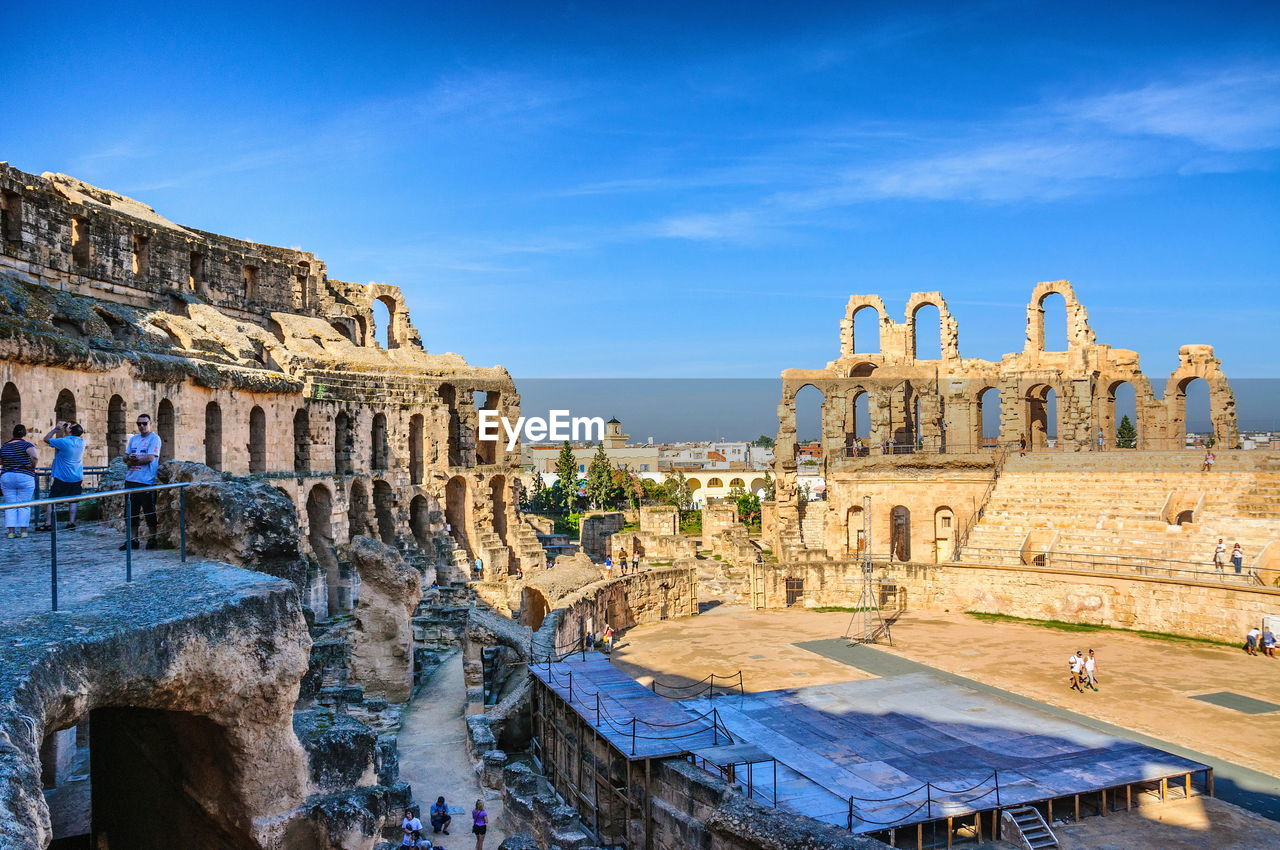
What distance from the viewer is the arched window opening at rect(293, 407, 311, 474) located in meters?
24.5

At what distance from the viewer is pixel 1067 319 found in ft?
122

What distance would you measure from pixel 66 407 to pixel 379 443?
547 inches

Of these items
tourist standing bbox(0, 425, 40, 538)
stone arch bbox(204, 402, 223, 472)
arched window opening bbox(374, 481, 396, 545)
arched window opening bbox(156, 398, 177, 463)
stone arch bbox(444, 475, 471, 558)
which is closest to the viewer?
tourist standing bbox(0, 425, 40, 538)

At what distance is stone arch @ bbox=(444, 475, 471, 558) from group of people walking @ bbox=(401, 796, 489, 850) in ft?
67.6

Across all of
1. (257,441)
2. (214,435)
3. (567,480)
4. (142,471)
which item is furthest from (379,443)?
(567,480)

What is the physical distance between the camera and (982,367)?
37719mm

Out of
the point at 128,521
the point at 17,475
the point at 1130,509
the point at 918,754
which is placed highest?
the point at 17,475

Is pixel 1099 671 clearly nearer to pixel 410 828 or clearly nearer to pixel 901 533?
pixel 410 828

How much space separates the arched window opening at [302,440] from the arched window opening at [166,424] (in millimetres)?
6179

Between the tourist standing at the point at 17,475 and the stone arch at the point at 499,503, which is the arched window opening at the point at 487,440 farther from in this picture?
the tourist standing at the point at 17,475

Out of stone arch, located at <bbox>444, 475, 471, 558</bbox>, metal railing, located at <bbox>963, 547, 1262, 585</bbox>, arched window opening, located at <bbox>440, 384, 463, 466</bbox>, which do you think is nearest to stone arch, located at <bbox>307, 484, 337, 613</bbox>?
stone arch, located at <bbox>444, 475, 471, 558</bbox>

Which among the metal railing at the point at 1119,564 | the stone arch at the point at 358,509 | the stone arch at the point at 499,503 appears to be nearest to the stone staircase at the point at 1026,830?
the metal railing at the point at 1119,564

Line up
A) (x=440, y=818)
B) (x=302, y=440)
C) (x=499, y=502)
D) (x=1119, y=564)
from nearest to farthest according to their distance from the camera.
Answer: (x=440, y=818) < (x=302, y=440) < (x=1119, y=564) < (x=499, y=502)

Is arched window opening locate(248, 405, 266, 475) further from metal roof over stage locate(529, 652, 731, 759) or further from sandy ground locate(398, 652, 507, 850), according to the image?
metal roof over stage locate(529, 652, 731, 759)
